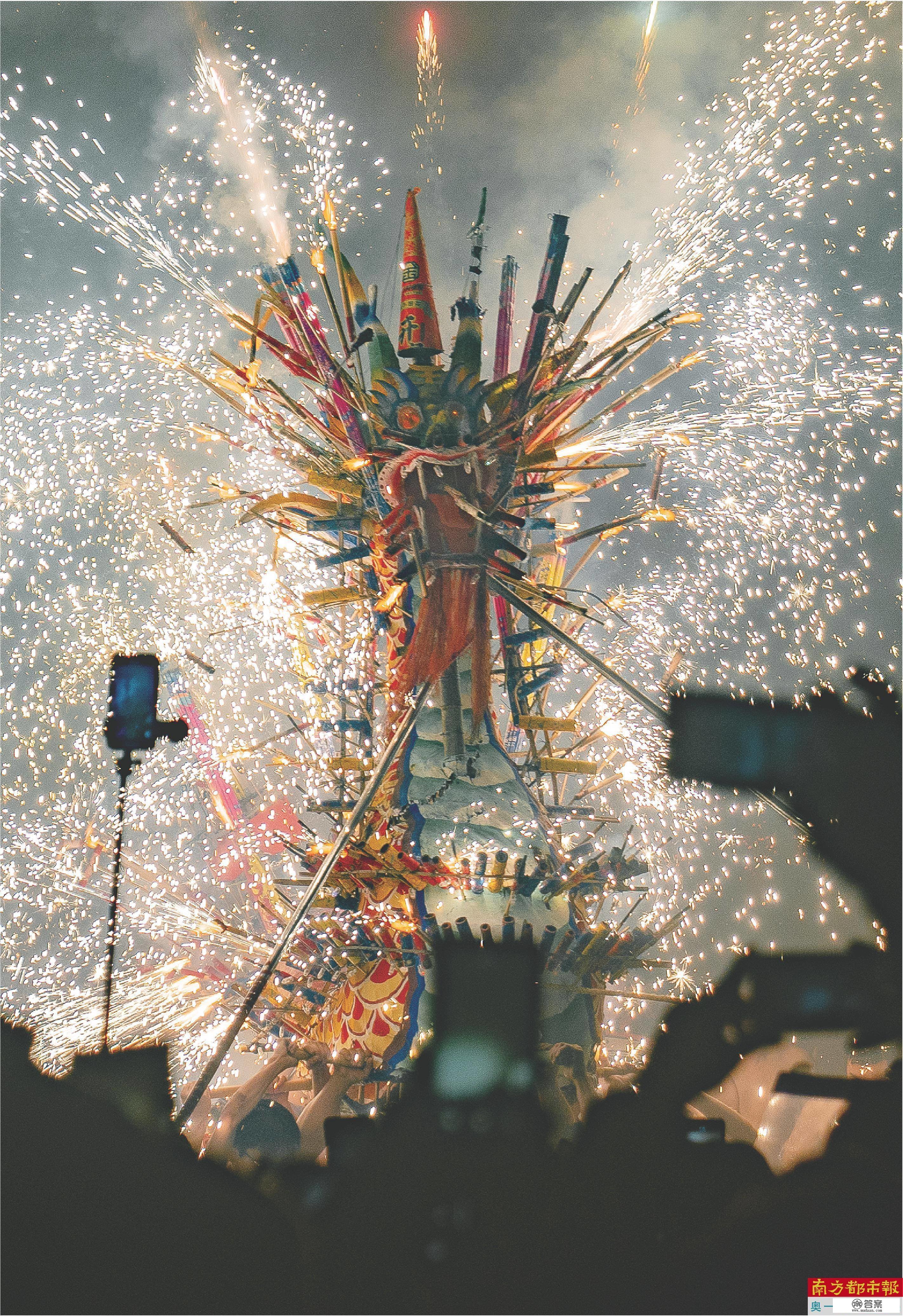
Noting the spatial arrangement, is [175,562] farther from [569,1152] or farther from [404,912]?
[569,1152]

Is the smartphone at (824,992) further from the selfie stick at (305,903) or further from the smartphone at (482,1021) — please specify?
the selfie stick at (305,903)

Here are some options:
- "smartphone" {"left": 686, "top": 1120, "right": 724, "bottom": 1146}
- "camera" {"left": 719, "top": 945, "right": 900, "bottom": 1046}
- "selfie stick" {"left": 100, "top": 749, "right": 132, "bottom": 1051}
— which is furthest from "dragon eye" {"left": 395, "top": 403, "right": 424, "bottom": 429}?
"smartphone" {"left": 686, "top": 1120, "right": 724, "bottom": 1146}

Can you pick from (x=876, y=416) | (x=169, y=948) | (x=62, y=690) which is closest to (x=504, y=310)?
(x=876, y=416)

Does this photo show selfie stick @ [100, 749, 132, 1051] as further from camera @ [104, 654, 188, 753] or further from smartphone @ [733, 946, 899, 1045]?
smartphone @ [733, 946, 899, 1045]

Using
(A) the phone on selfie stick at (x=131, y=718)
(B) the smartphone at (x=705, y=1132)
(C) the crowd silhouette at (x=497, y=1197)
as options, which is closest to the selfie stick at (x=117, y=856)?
(A) the phone on selfie stick at (x=131, y=718)

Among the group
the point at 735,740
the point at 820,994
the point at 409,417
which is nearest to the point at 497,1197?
the point at 820,994

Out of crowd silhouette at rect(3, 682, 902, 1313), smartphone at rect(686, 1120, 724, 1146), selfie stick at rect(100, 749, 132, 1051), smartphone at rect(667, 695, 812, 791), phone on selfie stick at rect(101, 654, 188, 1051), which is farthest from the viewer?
phone on selfie stick at rect(101, 654, 188, 1051)

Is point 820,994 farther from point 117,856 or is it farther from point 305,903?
point 117,856

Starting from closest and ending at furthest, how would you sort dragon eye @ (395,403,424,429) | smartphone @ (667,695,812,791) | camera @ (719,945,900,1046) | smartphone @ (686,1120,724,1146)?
smartphone @ (686,1120,724,1146)
camera @ (719,945,900,1046)
smartphone @ (667,695,812,791)
dragon eye @ (395,403,424,429)
